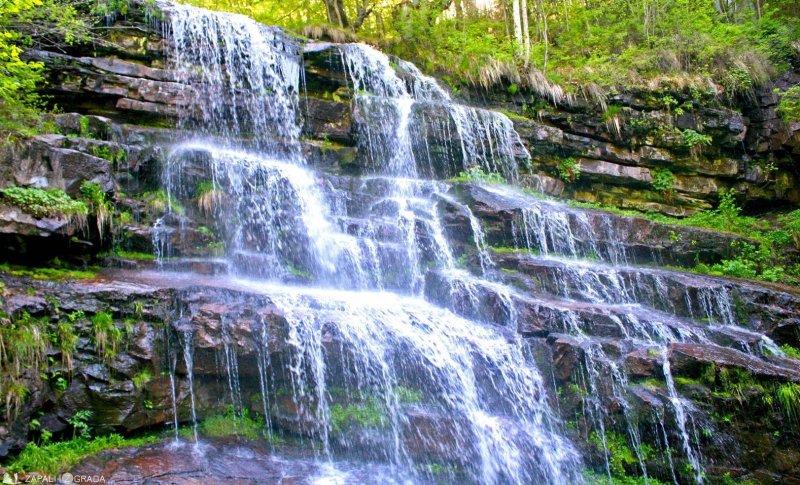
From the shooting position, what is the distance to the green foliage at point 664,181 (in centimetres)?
1582

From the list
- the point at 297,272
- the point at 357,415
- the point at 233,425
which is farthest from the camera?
the point at 297,272

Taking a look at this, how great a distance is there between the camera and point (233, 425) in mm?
6906

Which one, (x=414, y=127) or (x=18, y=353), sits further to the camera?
(x=414, y=127)

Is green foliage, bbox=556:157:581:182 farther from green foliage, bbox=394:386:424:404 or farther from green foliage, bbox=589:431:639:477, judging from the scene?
green foliage, bbox=394:386:424:404

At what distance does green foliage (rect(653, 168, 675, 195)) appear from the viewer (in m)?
15.8

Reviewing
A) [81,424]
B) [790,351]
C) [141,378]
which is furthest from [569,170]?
[81,424]

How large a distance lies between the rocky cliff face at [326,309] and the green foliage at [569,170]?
113cm

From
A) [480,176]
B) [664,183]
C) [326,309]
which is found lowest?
[326,309]

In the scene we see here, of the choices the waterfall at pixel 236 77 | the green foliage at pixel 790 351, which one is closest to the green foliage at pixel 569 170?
the green foliage at pixel 790 351

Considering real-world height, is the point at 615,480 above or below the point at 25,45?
below

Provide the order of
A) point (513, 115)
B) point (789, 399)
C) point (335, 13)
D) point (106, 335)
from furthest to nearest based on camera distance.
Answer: point (335, 13), point (513, 115), point (789, 399), point (106, 335)

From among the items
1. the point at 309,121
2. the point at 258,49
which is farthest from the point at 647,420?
the point at 258,49

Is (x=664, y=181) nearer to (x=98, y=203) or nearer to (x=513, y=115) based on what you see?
(x=513, y=115)

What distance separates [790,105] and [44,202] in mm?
18450
